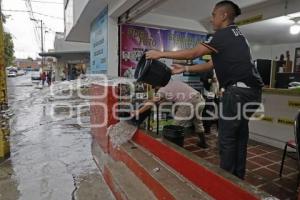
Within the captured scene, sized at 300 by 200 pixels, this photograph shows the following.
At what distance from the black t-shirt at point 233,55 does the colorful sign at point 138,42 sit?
3.07 m

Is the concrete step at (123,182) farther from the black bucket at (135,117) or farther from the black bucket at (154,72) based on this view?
the black bucket at (154,72)

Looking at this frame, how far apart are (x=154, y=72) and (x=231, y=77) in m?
0.80

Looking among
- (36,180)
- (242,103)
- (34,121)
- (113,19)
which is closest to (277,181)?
(242,103)

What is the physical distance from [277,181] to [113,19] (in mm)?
4030

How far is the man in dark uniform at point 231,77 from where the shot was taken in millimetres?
2062

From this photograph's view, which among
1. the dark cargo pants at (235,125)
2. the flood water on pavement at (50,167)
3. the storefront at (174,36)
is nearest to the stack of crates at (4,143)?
the flood water on pavement at (50,167)

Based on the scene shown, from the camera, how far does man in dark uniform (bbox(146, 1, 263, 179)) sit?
2062 millimetres

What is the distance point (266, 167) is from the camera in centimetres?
356

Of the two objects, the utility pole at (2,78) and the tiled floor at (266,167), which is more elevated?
the utility pole at (2,78)

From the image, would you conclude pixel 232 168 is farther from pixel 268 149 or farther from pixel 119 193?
pixel 268 149

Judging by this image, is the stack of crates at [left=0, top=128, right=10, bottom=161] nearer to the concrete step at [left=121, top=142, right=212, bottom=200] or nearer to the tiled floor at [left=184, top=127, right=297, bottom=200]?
the concrete step at [left=121, top=142, right=212, bottom=200]

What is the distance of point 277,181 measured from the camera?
3125 millimetres

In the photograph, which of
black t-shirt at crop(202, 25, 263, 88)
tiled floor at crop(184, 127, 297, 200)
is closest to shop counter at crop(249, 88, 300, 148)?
tiled floor at crop(184, 127, 297, 200)

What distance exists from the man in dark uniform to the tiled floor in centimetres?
101
